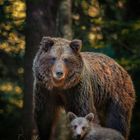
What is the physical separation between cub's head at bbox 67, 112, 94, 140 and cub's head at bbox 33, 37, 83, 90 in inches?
23.9

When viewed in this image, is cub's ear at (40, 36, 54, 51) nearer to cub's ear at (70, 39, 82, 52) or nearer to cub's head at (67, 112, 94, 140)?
cub's ear at (70, 39, 82, 52)

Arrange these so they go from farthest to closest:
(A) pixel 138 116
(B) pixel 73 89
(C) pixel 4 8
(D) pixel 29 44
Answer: (A) pixel 138 116 < (C) pixel 4 8 < (D) pixel 29 44 < (B) pixel 73 89

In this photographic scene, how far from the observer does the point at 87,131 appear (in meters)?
12.1

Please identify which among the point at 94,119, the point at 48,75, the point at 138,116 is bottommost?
the point at 138,116

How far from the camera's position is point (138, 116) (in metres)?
19.8

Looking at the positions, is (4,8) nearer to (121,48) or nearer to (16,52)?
(16,52)

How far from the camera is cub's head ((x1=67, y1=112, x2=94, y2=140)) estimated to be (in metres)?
11.9

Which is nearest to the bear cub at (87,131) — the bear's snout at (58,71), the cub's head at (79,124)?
the cub's head at (79,124)

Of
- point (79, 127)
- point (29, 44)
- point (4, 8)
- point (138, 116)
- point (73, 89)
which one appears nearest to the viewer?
point (79, 127)

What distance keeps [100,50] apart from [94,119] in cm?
542

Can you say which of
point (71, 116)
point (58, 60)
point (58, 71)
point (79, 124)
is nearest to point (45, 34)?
point (58, 60)

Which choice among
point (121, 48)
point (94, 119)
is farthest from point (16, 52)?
point (94, 119)

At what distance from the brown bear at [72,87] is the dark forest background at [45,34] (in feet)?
7.31

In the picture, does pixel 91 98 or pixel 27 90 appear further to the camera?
pixel 27 90
